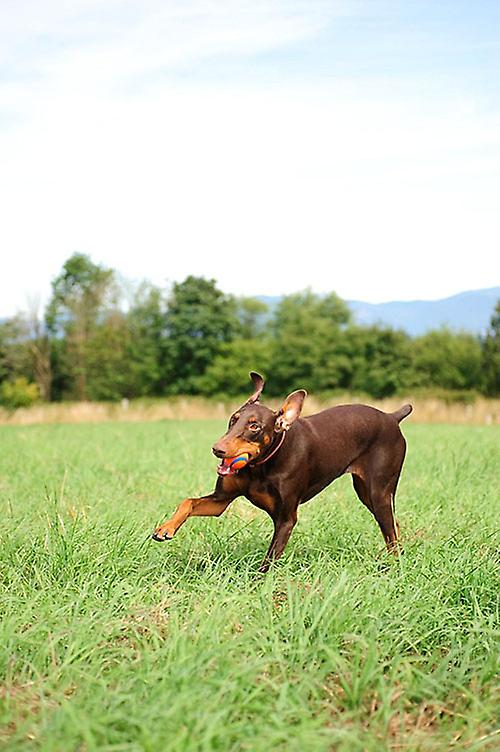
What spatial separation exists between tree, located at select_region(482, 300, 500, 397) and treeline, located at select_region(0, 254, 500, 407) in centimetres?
5

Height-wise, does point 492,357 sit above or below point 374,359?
below

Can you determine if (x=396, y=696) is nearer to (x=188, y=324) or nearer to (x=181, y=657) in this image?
(x=181, y=657)

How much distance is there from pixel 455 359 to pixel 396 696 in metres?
41.5

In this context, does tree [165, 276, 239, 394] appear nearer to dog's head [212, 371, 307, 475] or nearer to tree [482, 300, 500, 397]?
tree [482, 300, 500, 397]

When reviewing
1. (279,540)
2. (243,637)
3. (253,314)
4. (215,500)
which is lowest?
(243,637)

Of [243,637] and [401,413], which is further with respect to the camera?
[401,413]

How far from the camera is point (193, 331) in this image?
47.5m

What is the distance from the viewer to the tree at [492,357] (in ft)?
137

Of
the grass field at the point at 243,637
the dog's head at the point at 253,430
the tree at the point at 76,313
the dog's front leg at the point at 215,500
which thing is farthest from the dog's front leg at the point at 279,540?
Result: the tree at the point at 76,313

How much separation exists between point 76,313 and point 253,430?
49207mm

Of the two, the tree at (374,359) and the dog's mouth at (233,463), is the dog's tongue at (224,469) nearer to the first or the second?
the dog's mouth at (233,463)

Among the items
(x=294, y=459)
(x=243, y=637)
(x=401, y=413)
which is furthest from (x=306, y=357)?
(x=243, y=637)

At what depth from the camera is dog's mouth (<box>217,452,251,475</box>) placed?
502 centimetres

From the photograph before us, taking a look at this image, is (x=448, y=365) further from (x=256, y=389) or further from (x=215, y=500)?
(x=215, y=500)
